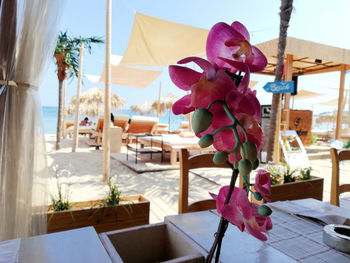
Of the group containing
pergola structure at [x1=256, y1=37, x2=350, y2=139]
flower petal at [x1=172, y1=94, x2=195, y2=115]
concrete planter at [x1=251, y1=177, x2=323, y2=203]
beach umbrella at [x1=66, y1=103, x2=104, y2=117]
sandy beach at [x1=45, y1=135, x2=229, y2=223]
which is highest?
pergola structure at [x1=256, y1=37, x2=350, y2=139]

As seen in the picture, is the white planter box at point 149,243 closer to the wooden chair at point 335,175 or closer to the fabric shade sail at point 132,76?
the wooden chair at point 335,175

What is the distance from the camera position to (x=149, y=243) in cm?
79

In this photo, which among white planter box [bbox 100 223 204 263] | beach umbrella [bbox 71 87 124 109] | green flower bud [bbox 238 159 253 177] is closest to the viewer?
green flower bud [bbox 238 159 253 177]

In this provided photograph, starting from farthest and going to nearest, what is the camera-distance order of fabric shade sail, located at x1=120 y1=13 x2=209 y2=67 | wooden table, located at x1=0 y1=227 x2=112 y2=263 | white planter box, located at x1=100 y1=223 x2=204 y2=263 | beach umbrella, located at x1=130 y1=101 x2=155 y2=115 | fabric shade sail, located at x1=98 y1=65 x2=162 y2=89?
beach umbrella, located at x1=130 y1=101 x2=155 y2=115 < fabric shade sail, located at x1=98 y1=65 x2=162 y2=89 < fabric shade sail, located at x1=120 y1=13 x2=209 y2=67 < white planter box, located at x1=100 y1=223 x2=204 y2=263 < wooden table, located at x1=0 y1=227 x2=112 y2=263

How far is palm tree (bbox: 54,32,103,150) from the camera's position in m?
6.26

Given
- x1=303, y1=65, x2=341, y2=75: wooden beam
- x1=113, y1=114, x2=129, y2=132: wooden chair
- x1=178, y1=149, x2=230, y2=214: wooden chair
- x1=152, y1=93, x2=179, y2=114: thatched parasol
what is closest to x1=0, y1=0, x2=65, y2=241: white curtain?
x1=178, y1=149, x2=230, y2=214: wooden chair

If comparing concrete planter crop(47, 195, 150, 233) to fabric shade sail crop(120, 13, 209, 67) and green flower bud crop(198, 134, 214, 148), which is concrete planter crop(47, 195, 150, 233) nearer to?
green flower bud crop(198, 134, 214, 148)

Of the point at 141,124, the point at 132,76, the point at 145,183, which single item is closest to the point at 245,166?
the point at 145,183

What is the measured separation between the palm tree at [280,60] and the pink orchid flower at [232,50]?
501 cm

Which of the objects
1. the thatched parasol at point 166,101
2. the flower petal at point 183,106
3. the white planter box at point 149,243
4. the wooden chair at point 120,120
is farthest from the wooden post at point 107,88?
the thatched parasol at point 166,101

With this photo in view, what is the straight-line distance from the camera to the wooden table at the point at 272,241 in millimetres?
651

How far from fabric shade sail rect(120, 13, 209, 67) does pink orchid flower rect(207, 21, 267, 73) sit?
4.35 m

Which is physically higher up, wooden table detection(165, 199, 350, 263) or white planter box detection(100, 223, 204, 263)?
wooden table detection(165, 199, 350, 263)

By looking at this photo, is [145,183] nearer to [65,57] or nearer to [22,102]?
[22,102]
